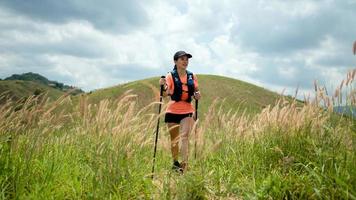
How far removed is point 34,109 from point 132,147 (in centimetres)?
152

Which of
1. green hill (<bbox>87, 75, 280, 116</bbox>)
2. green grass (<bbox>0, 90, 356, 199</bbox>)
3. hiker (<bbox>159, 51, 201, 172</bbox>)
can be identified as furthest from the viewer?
green hill (<bbox>87, 75, 280, 116</bbox>)

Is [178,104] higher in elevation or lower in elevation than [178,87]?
lower

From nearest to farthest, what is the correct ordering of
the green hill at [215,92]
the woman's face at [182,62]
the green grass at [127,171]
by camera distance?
the green grass at [127,171], the woman's face at [182,62], the green hill at [215,92]

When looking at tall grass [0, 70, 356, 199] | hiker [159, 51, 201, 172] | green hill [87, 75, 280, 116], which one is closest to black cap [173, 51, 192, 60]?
hiker [159, 51, 201, 172]

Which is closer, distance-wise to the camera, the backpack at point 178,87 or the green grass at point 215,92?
the backpack at point 178,87

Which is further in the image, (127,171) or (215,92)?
(215,92)

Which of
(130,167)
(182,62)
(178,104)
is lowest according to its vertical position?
(130,167)

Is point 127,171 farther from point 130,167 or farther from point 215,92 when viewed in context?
point 215,92

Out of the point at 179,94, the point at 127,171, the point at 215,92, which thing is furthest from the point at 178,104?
the point at 215,92

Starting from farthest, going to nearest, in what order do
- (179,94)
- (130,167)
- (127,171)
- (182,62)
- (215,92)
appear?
(215,92) → (182,62) → (179,94) → (130,167) → (127,171)

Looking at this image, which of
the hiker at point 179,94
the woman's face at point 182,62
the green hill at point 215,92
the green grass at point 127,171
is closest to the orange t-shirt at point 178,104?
the hiker at point 179,94

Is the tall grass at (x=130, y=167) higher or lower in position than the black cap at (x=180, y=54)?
lower

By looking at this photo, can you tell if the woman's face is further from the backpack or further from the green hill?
the green hill

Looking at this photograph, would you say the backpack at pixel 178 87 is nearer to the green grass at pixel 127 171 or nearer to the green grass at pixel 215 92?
the green grass at pixel 127 171
